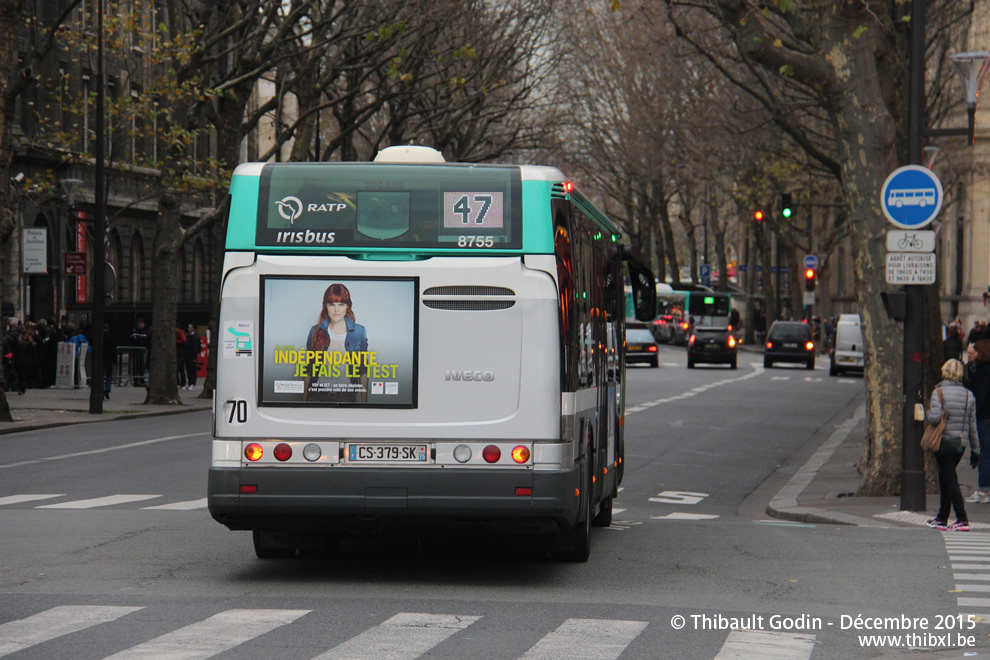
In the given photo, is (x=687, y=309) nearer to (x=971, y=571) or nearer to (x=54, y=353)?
(x=54, y=353)

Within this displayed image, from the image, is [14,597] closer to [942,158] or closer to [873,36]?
[873,36]

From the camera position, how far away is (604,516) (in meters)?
13.5

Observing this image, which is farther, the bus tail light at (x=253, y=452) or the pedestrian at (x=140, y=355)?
the pedestrian at (x=140, y=355)

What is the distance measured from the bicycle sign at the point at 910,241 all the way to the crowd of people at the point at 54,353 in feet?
60.0

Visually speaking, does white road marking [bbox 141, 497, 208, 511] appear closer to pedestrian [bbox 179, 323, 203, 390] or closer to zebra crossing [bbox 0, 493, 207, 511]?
zebra crossing [bbox 0, 493, 207, 511]

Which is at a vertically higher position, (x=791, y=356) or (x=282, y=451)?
(x=282, y=451)

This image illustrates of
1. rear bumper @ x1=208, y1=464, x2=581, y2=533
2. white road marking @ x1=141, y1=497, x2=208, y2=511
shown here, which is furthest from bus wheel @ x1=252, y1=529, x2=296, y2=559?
white road marking @ x1=141, y1=497, x2=208, y2=511

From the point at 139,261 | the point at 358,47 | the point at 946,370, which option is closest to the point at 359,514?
the point at 946,370

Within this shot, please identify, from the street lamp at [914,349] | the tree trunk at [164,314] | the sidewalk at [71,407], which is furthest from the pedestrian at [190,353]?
the street lamp at [914,349]

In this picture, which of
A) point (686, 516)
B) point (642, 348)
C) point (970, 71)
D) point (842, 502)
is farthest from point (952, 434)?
point (642, 348)

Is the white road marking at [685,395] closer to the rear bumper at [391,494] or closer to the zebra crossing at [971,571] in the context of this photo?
the zebra crossing at [971,571]

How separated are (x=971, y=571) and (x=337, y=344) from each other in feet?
15.6

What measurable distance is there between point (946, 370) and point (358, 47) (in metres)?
24.6

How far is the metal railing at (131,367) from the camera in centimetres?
3984
